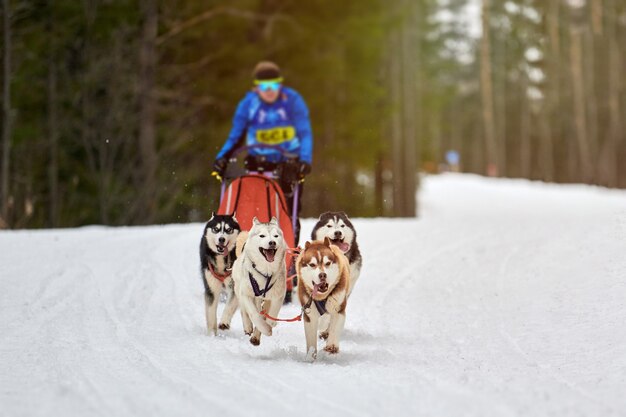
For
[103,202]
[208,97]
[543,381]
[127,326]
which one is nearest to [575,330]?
[543,381]

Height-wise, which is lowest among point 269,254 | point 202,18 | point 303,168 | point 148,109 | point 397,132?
point 269,254

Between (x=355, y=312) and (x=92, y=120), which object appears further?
(x=92, y=120)

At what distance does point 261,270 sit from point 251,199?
5.21 ft

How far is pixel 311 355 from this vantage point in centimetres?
655

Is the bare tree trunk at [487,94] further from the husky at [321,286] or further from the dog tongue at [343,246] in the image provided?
the husky at [321,286]

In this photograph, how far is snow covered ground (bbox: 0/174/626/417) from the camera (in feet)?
17.8

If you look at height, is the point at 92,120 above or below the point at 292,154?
above

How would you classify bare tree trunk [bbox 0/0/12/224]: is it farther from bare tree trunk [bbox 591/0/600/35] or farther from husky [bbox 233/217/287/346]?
bare tree trunk [bbox 591/0/600/35]

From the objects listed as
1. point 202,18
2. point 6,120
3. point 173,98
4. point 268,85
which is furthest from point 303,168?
point 173,98

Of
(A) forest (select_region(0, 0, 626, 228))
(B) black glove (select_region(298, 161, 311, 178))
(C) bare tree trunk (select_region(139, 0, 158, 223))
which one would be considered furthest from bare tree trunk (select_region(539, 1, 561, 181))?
(B) black glove (select_region(298, 161, 311, 178))

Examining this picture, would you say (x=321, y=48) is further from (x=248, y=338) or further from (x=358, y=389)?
(x=358, y=389)

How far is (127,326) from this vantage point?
796 centimetres

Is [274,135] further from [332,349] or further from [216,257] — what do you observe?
[332,349]

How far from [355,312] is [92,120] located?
1035 centimetres
